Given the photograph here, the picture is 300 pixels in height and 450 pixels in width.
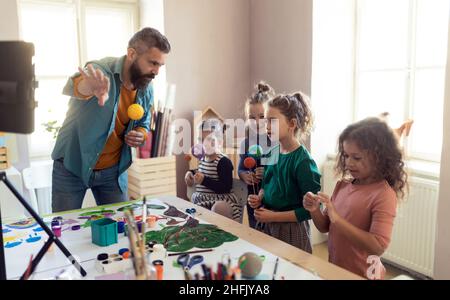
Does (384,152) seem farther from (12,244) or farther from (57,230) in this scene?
(12,244)

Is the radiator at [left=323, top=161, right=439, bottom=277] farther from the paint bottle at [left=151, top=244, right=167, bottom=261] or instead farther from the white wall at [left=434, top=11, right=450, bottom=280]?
the paint bottle at [left=151, top=244, right=167, bottom=261]

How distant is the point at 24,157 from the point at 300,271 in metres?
2.15

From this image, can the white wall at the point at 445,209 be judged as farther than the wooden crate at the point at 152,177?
No

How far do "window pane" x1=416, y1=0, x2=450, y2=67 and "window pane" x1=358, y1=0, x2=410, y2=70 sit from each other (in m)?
0.09

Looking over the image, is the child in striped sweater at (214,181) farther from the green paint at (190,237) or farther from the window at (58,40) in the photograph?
the window at (58,40)

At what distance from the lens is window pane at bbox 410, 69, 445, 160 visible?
2527 millimetres

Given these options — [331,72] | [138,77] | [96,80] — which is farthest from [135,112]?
[331,72]

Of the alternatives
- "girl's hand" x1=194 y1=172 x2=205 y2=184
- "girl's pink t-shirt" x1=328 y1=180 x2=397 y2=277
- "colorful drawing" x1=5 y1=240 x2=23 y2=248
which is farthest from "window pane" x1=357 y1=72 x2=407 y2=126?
"colorful drawing" x1=5 y1=240 x2=23 y2=248

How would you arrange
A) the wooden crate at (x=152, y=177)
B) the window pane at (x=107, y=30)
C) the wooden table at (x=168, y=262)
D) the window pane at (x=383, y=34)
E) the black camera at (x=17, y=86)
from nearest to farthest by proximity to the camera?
the black camera at (x=17, y=86)
the wooden table at (x=168, y=262)
the window pane at (x=383, y=34)
the wooden crate at (x=152, y=177)
the window pane at (x=107, y=30)

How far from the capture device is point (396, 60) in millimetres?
2719

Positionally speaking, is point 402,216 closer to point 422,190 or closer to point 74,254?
point 422,190

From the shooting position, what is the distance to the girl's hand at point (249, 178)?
1.93 metres

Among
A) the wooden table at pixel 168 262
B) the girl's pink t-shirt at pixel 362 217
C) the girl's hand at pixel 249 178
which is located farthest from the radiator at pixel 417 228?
the wooden table at pixel 168 262
